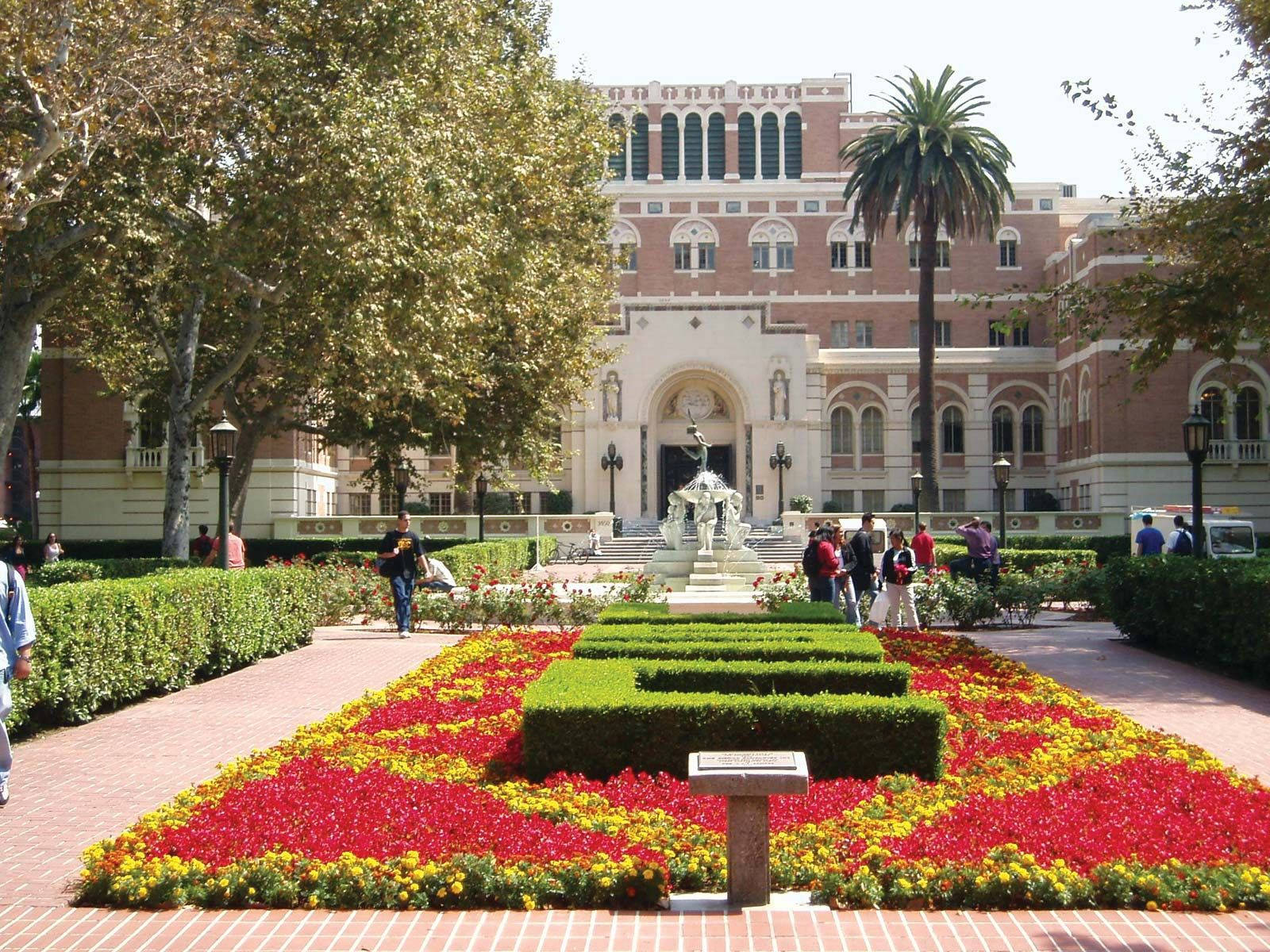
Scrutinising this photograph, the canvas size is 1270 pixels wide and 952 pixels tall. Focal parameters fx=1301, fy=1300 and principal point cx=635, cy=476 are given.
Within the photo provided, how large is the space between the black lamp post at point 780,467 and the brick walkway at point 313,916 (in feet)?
119

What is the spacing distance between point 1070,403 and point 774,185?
1654 centimetres

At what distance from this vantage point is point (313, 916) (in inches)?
249

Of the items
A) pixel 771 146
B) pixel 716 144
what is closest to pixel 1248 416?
pixel 771 146

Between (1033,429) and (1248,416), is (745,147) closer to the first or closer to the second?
(1033,429)

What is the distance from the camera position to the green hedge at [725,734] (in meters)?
8.77

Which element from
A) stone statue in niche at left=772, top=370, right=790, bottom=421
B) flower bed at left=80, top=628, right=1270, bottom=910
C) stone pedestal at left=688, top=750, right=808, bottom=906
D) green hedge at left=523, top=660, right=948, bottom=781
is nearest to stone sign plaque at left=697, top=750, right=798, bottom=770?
stone pedestal at left=688, top=750, right=808, bottom=906

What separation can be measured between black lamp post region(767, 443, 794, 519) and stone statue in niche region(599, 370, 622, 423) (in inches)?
248

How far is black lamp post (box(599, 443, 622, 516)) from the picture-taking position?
1971 inches

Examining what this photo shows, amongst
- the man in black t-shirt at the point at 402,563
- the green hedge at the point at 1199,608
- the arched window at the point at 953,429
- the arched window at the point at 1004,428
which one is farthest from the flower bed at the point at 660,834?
the arched window at the point at 1004,428

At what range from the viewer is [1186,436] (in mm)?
19531

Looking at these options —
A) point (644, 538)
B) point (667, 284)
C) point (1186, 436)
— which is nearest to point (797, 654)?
point (1186, 436)

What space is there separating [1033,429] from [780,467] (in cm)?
1170

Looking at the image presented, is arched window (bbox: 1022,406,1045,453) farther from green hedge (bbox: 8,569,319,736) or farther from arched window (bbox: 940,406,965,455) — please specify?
green hedge (bbox: 8,569,319,736)

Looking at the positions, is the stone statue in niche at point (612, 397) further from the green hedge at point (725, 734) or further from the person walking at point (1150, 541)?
the green hedge at point (725, 734)
